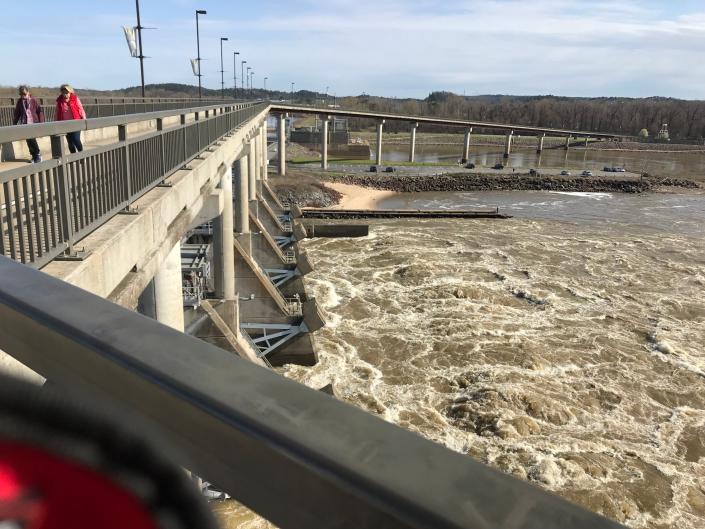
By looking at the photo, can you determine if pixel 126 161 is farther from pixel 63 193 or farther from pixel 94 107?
pixel 94 107

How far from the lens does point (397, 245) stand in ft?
113

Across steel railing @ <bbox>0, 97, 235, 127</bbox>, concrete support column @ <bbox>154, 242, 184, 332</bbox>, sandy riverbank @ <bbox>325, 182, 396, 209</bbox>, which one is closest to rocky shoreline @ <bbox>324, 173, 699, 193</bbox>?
sandy riverbank @ <bbox>325, 182, 396, 209</bbox>

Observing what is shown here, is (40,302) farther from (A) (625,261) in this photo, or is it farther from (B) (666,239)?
(B) (666,239)

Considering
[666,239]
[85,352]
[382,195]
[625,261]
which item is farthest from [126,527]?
[382,195]

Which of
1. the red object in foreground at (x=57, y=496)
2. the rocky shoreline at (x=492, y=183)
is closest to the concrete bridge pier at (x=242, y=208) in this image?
the red object in foreground at (x=57, y=496)

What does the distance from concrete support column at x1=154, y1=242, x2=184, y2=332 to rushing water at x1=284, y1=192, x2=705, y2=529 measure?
22.3 ft

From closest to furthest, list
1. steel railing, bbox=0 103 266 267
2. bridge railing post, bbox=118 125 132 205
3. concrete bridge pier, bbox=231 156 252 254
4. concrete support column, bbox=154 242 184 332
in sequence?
steel railing, bbox=0 103 266 267 < bridge railing post, bbox=118 125 132 205 < concrete support column, bbox=154 242 184 332 < concrete bridge pier, bbox=231 156 252 254

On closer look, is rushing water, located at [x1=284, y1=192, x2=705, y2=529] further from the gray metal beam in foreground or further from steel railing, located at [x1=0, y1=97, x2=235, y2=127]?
the gray metal beam in foreground

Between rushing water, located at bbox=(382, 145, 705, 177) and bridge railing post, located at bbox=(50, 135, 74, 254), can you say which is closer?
bridge railing post, located at bbox=(50, 135, 74, 254)

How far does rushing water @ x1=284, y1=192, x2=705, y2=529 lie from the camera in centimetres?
1423

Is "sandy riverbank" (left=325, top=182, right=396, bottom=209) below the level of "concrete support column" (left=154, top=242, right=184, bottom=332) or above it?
below

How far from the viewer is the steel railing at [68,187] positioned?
12.2 feet

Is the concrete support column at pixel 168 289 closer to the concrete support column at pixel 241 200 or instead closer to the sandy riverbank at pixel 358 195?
the concrete support column at pixel 241 200

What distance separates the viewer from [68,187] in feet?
14.1
